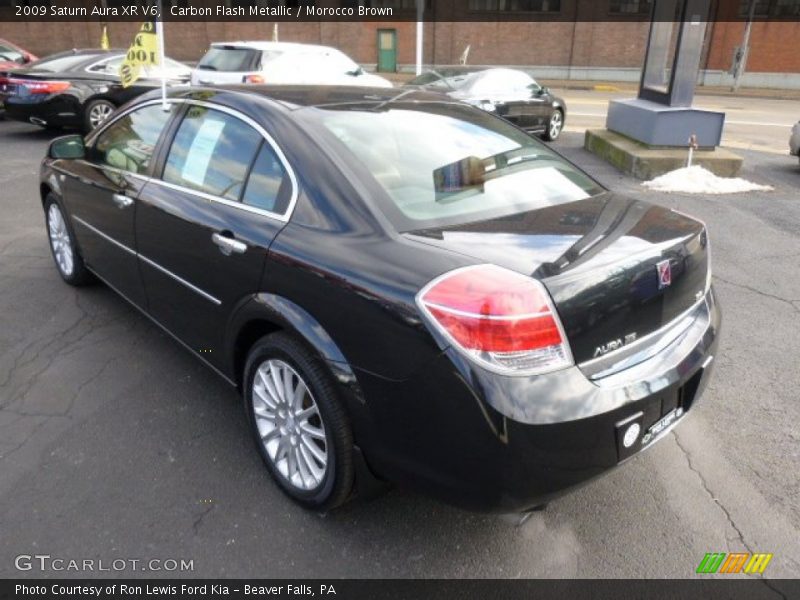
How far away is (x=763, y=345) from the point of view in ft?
13.4

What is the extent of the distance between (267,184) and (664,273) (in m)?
1.64

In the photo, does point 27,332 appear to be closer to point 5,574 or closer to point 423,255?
point 5,574

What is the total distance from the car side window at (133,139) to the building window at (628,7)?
2953 cm

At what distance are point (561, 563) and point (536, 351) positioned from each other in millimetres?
936

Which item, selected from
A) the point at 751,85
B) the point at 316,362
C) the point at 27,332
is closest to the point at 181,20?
the point at 751,85

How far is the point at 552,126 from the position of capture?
12445 millimetres

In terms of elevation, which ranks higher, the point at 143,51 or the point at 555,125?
the point at 143,51

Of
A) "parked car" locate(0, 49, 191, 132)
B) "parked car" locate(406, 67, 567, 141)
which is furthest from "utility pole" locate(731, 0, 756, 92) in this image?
"parked car" locate(0, 49, 191, 132)

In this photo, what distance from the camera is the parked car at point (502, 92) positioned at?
438 inches

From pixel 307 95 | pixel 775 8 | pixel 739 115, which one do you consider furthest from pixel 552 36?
pixel 307 95

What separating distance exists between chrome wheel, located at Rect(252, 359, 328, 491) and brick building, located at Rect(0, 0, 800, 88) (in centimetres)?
3006

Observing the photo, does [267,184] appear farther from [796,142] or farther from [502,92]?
[796,142]

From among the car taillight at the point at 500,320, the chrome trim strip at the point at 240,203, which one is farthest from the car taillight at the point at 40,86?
the car taillight at the point at 500,320
